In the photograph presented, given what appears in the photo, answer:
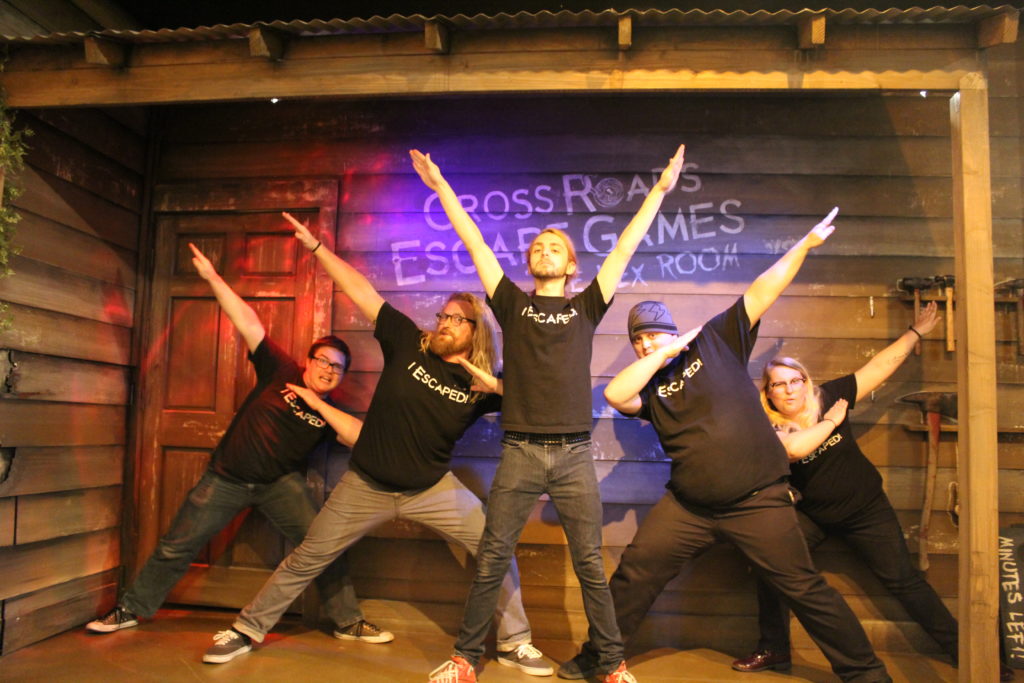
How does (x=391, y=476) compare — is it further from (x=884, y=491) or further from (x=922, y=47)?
(x=922, y=47)

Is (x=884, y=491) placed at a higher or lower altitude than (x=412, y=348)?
lower

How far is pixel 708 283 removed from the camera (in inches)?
160

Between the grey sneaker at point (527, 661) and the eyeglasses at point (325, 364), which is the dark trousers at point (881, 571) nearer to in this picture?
the grey sneaker at point (527, 661)

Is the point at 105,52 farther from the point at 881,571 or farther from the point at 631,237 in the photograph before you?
the point at 881,571

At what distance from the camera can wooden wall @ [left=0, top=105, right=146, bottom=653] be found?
3578mm

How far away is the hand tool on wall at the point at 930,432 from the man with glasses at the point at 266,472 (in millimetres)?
3001

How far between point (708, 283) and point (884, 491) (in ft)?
4.99

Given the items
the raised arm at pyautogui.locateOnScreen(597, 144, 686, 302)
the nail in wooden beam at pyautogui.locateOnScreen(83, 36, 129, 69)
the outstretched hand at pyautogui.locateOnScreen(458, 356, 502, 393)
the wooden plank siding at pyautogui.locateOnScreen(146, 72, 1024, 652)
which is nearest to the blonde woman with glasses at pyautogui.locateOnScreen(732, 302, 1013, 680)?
the wooden plank siding at pyautogui.locateOnScreen(146, 72, 1024, 652)

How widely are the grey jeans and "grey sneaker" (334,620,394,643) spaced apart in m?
0.46

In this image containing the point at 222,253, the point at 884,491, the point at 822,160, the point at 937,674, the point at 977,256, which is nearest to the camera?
the point at 977,256

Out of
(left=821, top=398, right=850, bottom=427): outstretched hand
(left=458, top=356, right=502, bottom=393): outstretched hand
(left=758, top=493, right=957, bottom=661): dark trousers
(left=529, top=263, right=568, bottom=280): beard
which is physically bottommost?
(left=758, top=493, right=957, bottom=661): dark trousers

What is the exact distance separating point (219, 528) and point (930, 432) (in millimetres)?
4022

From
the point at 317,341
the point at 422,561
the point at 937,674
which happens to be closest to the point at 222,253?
the point at 317,341

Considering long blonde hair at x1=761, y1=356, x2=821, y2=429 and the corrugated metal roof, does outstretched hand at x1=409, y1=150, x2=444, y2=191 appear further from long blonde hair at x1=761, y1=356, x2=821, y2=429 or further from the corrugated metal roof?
long blonde hair at x1=761, y1=356, x2=821, y2=429
